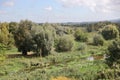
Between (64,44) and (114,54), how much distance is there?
27.5m

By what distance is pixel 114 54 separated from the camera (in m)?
36.9

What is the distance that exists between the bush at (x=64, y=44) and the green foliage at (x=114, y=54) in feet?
86.7

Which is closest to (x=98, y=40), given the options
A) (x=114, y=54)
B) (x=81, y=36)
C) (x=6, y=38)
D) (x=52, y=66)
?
(x=81, y=36)

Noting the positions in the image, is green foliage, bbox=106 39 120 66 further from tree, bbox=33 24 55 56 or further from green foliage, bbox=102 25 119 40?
green foliage, bbox=102 25 119 40

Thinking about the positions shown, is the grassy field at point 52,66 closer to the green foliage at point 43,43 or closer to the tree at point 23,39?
the green foliage at point 43,43

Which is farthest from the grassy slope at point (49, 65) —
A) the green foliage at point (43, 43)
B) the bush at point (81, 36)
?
the bush at point (81, 36)

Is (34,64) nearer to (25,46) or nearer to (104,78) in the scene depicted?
(25,46)

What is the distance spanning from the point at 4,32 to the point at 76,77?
38.5 meters

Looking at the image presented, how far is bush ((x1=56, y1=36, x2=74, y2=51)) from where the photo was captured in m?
63.7

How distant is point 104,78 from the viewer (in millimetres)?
25750

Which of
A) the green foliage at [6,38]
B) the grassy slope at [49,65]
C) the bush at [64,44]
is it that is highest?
the green foliage at [6,38]

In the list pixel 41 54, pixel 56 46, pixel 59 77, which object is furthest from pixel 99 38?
pixel 59 77

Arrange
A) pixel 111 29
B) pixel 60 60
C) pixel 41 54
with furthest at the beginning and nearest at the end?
1. pixel 111 29
2. pixel 41 54
3. pixel 60 60

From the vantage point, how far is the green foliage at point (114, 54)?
3596 centimetres
